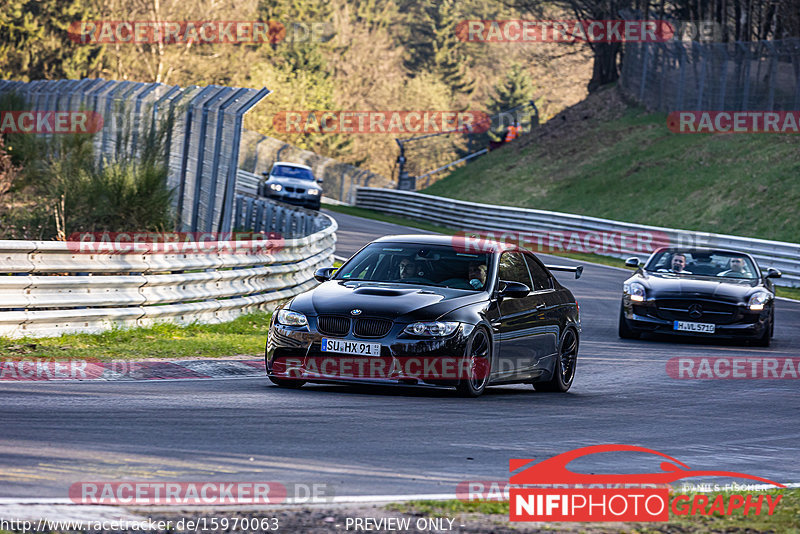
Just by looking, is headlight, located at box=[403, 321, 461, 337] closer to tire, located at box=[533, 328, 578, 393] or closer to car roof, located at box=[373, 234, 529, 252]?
car roof, located at box=[373, 234, 529, 252]

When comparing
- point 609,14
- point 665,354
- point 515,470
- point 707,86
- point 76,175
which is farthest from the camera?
point 609,14

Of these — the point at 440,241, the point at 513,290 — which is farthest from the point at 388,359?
the point at 440,241

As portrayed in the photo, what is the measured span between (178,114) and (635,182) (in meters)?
25.9

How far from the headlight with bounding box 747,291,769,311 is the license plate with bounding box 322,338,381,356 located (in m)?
8.51

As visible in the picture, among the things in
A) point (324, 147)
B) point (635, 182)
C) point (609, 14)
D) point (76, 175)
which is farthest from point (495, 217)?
point (324, 147)

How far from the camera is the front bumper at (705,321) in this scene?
1633 centimetres

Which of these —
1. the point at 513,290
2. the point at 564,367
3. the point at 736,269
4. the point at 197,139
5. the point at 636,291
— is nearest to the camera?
the point at 513,290

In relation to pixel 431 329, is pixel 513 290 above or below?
above

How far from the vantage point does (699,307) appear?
54.0 ft

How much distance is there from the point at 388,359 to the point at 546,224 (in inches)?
1061

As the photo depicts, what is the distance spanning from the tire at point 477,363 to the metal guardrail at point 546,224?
18.8m

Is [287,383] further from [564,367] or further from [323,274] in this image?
[564,367]

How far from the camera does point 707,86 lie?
42844 millimetres

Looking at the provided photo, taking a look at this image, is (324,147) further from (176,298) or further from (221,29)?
(176,298)
